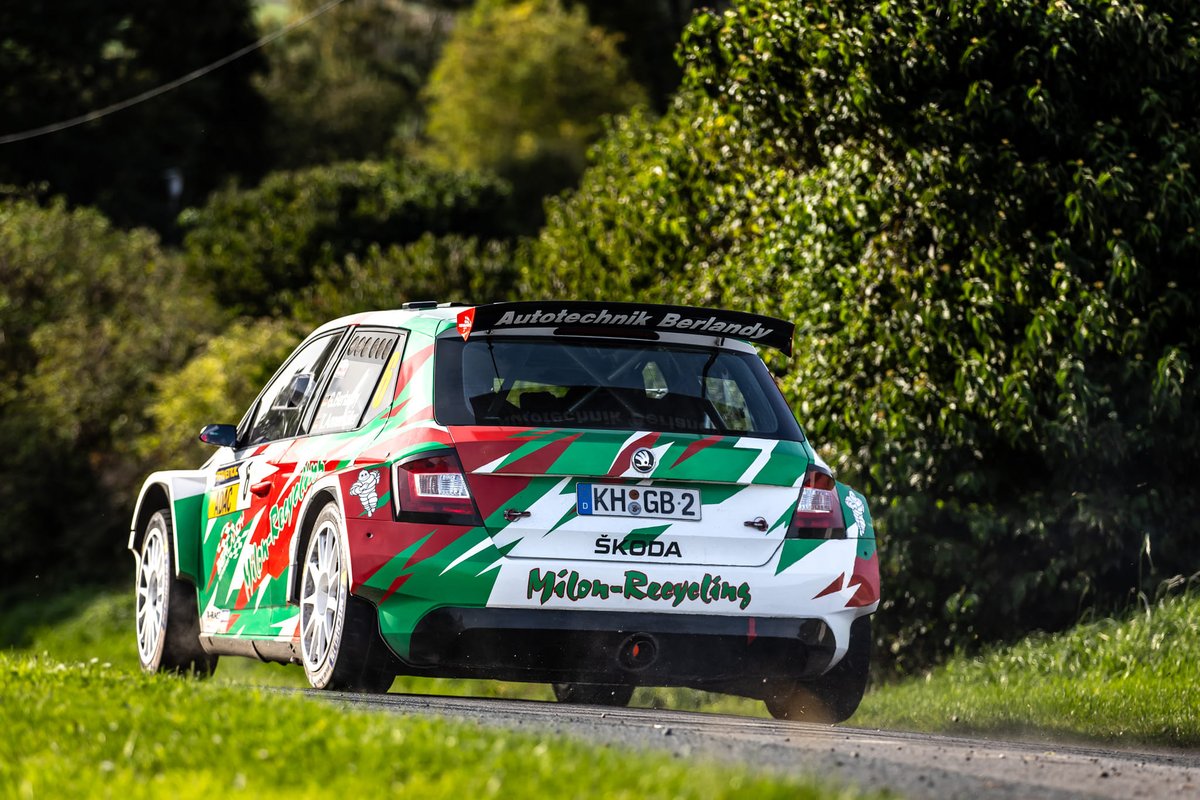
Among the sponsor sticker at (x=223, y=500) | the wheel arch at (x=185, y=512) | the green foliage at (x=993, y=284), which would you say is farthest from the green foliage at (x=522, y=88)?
the sponsor sticker at (x=223, y=500)

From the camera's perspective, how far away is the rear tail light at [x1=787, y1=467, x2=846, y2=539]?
26.5 ft

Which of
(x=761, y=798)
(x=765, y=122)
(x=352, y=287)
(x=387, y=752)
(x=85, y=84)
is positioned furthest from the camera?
(x=85, y=84)

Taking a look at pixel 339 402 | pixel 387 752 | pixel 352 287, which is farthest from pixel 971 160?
pixel 352 287

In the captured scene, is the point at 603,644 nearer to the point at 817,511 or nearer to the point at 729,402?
the point at 817,511

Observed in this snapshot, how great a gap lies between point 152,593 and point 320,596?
2.63 meters

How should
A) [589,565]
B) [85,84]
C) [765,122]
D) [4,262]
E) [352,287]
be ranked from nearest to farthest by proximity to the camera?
[589,565]
[765,122]
[352,287]
[4,262]
[85,84]

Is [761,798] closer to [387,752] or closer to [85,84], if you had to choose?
[387,752]

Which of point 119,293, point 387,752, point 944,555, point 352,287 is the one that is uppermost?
point 387,752

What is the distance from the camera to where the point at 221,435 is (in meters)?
9.88

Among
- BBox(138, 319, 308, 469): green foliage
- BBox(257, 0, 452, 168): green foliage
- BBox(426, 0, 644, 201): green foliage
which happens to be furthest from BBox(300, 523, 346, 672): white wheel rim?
BBox(257, 0, 452, 168): green foliage

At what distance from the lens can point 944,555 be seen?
13.4 m

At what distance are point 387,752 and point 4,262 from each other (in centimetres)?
2848

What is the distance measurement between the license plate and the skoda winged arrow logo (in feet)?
0.27

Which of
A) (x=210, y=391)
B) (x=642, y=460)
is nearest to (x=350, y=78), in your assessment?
(x=210, y=391)
